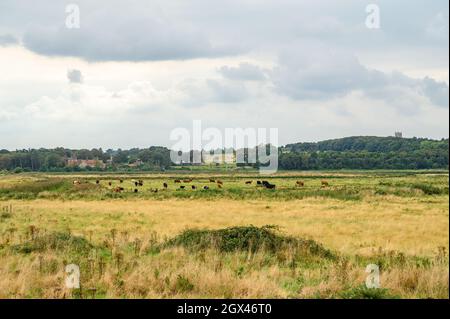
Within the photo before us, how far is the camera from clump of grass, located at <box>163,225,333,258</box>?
15398 millimetres

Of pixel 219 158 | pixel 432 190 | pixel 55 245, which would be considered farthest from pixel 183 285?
pixel 219 158

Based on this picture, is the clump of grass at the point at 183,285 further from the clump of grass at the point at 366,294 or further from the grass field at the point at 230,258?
the clump of grass at the point at 366,294

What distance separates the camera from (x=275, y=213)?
112 ft

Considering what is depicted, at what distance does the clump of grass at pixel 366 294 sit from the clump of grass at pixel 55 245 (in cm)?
842

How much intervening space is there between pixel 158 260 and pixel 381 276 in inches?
220

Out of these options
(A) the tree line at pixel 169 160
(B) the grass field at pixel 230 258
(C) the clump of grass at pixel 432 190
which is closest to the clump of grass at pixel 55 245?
(B) the grass field at pixel 230 258

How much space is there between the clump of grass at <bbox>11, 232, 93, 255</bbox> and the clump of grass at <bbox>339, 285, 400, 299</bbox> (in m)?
8.42

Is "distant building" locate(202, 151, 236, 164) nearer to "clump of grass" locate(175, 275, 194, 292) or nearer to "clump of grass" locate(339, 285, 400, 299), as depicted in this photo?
"clump of grass" locate(175, 275, 194, 292)

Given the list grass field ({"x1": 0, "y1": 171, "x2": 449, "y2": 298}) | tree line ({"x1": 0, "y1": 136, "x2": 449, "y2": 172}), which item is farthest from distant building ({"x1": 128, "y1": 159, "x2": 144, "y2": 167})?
grass field ({"x1": 0, "y1": 171, "x2": 449, "y2": 298})
